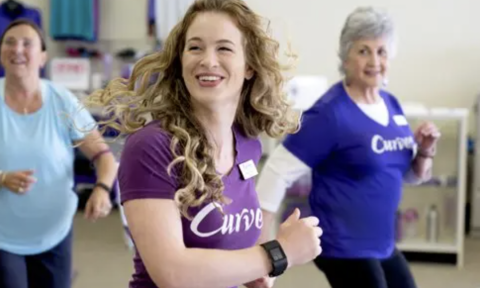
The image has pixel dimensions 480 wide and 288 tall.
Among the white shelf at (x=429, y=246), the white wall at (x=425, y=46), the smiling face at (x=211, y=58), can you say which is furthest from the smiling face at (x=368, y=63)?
the white wall at (x=425, y=46)

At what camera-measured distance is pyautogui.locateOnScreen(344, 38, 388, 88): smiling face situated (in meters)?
2.38

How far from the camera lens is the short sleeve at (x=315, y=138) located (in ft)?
7.29

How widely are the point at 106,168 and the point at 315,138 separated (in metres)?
0.80

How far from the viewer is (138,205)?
4.27 ft

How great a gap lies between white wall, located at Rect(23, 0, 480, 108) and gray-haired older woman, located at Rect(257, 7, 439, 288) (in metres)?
3.05

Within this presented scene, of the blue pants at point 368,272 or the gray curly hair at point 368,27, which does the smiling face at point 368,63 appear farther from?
the blue pants at point 368,272

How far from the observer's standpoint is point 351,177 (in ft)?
→ 7.42

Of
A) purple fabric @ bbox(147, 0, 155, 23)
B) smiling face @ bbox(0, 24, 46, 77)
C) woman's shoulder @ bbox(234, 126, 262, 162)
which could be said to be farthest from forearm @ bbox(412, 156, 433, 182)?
purple fabric @ bbox(147, 0, 155, 23)

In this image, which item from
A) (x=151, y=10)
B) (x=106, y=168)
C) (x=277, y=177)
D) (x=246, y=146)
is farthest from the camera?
(x=151, y=10)

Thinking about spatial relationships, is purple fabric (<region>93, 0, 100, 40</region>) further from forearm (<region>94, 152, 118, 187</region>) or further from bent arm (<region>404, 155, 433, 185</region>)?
bent arm (<region>404, 155, 433, 185</region>)

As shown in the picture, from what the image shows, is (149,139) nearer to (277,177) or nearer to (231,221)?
(231,221)

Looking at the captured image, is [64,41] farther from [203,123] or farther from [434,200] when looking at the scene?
[203,123]

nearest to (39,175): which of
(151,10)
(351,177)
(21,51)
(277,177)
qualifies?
(21,51)

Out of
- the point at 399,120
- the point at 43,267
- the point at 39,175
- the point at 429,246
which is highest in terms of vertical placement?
the point at 399,120
